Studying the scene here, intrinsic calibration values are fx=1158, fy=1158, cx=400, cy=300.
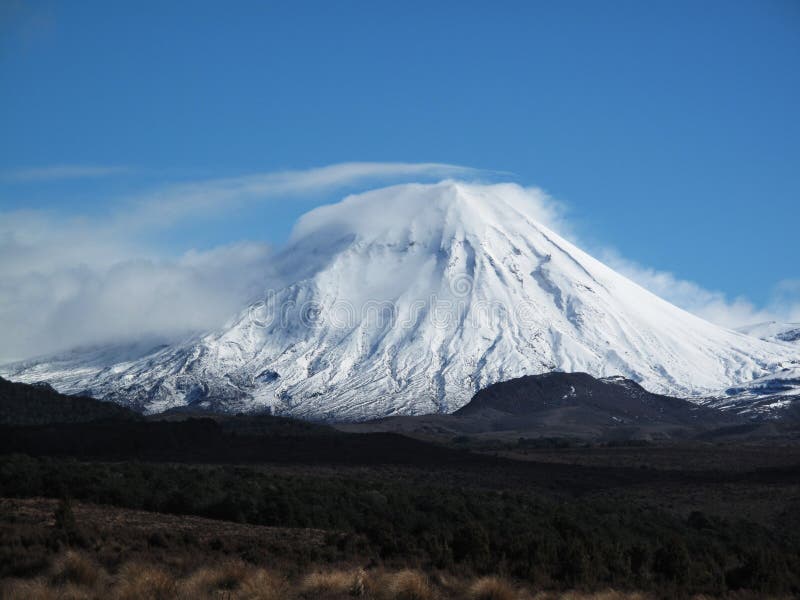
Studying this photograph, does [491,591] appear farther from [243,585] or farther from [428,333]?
[428,333]

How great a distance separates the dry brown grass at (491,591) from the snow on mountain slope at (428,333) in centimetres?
12125

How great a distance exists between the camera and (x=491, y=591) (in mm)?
18094

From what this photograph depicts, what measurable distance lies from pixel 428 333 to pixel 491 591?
142 metres

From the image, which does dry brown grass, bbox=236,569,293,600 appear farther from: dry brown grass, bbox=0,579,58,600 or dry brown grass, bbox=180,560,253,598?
dry brown grass, bbox=0,579,58,600

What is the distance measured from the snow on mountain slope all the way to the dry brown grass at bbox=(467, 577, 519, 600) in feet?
398

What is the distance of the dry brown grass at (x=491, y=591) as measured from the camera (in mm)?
17891

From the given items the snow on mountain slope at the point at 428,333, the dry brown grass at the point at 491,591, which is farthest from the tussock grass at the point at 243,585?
the snow on mountain slope at the point at 428,333

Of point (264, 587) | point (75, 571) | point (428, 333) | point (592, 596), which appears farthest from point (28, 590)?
point (428, 333)

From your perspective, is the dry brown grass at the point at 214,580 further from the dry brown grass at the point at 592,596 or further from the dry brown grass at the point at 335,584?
the dry brown grass at the point at 592,596

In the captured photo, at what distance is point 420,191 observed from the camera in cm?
18925

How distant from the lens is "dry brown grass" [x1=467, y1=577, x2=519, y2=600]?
704 inches

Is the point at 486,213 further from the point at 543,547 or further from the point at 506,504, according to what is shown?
the point at 543,547

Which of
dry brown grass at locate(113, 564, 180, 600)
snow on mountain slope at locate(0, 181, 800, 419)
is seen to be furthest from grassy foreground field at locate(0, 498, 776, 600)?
snow on mountain slope at locate(0, 181, 800, 419)

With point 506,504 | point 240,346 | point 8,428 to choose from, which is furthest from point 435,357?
point 506,504
